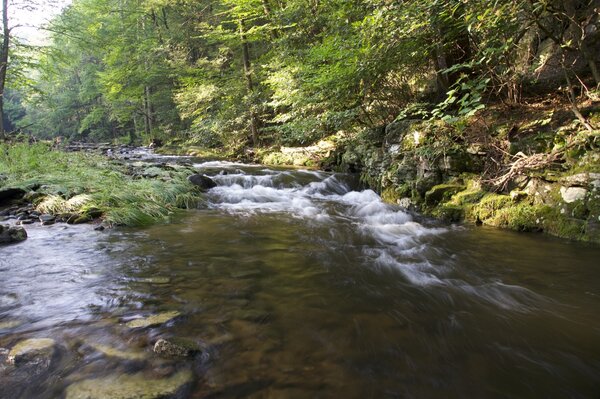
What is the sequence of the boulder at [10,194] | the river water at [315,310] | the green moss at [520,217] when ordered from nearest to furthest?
the river water at [315,310] < the green moss at [520,217] < the boulder at [10,194]

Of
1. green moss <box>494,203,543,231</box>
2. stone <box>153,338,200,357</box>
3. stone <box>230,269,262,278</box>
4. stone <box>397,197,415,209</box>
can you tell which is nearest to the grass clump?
stone <box>230,269,262,278</box>

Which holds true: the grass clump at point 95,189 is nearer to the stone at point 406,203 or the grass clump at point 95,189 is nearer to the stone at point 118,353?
the stone at point 118,353

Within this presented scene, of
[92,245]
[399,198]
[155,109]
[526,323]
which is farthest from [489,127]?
[155,109]

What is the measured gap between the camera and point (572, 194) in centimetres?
519

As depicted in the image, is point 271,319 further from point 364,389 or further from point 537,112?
point 537,112

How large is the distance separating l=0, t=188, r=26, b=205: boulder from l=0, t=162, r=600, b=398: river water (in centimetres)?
191

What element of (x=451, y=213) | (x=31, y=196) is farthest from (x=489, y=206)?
(x=31, y=196)

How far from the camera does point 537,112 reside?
6695mm

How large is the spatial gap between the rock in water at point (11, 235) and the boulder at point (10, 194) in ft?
7.57

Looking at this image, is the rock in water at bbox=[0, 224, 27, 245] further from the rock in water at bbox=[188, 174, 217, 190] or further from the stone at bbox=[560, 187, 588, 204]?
the stone at bbox=[560, 187, 588, 204]

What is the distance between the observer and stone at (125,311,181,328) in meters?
2.80

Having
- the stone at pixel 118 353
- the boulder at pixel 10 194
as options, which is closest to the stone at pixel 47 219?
Result: the boulder at pixel 10 194

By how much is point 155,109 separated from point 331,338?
2955cm

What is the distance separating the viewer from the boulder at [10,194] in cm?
667
